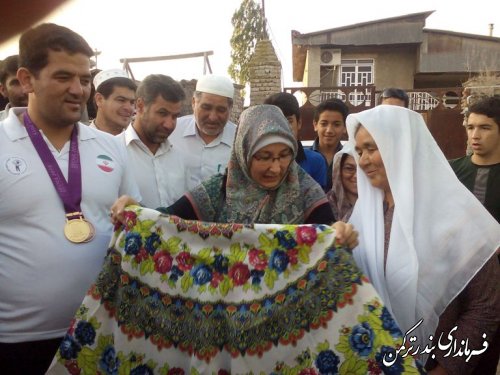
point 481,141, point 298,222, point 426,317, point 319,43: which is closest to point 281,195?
point 298,222

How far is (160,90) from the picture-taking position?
3.45 metres

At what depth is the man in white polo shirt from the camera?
2.23 meters

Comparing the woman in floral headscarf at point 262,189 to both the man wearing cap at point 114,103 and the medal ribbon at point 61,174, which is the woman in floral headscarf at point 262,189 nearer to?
the medal ribbon at point 61,174

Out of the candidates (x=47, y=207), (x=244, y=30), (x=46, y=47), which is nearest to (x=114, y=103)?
(x=46, y=47)

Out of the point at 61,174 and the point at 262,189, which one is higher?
the point at 61,174

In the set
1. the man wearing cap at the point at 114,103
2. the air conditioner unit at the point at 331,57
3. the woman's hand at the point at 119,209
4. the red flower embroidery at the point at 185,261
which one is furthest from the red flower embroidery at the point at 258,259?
the air conditioner unit at the point at 331,57

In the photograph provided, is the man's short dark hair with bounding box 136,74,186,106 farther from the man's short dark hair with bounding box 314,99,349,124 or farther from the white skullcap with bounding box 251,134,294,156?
the man's short dark hair with bounding box 314,99,349,124

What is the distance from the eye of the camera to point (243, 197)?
259 cm

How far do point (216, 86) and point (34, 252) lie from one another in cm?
216

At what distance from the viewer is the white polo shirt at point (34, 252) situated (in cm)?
223

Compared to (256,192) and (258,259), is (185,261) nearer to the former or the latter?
(258,259)

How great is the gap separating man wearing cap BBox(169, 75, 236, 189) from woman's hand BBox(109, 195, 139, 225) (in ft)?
4.66

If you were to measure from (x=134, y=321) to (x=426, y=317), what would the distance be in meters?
1.33

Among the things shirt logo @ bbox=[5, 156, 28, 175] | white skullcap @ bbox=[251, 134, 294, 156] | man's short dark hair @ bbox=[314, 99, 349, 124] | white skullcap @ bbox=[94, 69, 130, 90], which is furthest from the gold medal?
man's short dark hair @ bbox=[314, 99, 349, 124]
